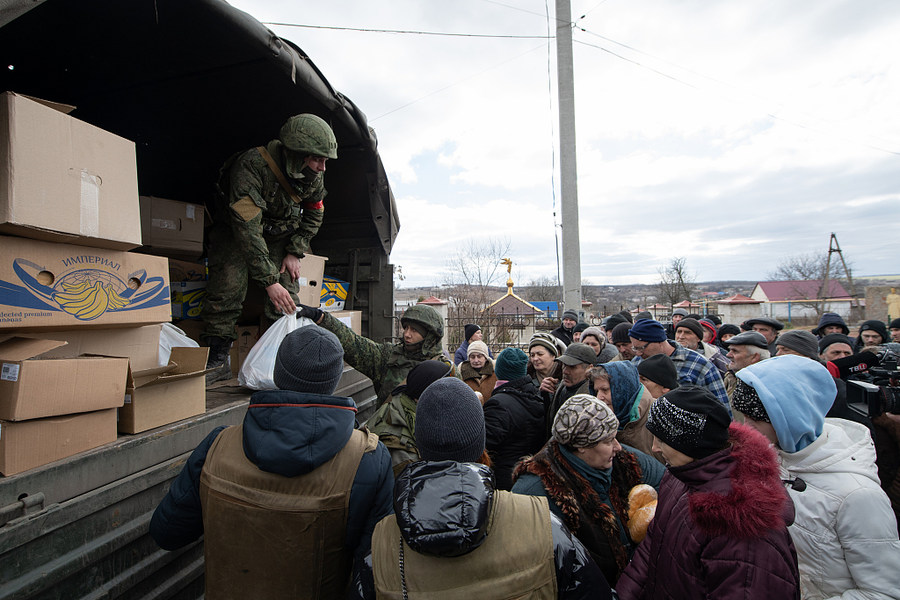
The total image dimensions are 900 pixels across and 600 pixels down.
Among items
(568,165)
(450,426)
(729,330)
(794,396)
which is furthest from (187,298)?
(729,330)

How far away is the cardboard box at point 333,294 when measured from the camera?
411 cm

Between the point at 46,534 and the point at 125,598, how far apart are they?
462mm

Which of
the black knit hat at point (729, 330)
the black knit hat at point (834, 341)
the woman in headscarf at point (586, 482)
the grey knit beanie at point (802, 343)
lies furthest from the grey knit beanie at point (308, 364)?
the black knit hat at point (729, 330)

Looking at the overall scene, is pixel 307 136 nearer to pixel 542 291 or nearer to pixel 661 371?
pixel 661 371

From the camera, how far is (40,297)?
1720 millimetres

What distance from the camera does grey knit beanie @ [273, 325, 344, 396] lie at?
1.53m

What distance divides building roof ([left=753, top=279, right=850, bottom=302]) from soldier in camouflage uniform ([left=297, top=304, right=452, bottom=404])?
4046cm

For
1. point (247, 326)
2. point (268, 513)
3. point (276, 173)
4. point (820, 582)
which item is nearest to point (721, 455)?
point (820, 582)

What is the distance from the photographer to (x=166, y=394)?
2.15m

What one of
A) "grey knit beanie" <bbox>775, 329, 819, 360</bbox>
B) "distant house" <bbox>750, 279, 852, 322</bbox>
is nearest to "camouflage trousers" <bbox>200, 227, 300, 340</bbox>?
"grey knit beanie" <bbox>775, 329, 819, 360</bbox>

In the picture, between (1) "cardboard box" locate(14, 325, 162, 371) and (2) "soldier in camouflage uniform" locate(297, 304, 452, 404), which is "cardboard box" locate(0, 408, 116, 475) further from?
(2) "soldier in camouflage uniform" locate(297, 304, 452, 404)

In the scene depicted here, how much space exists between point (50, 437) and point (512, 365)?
2271 millimetres

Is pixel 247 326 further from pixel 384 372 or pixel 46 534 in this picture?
pixel 46 534

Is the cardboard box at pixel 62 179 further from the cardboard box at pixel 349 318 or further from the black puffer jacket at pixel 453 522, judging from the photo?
the cardboard box at pixel 349 318
